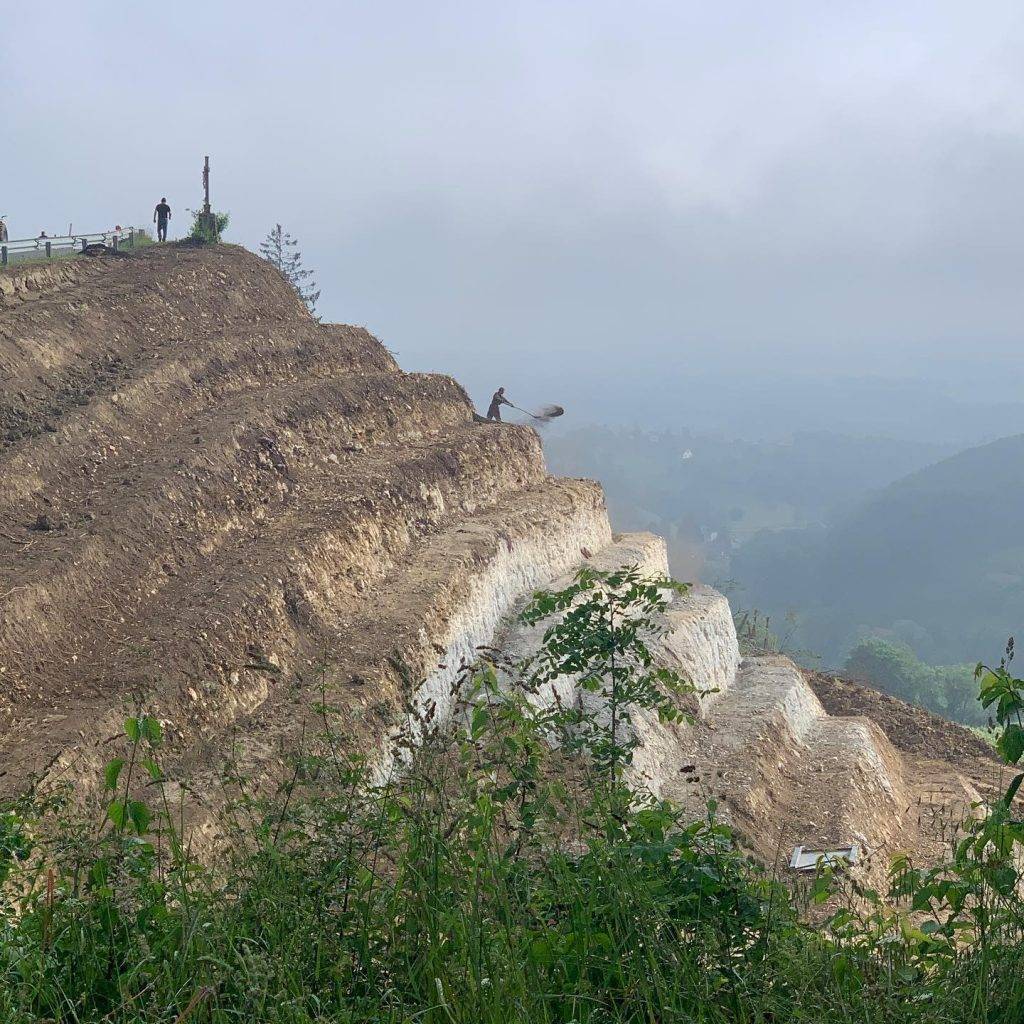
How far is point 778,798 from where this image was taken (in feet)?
87.5

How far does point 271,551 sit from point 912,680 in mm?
93852

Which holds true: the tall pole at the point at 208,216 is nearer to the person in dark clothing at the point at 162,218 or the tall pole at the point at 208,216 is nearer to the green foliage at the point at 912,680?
the person in dark clothing at the point at 162,218

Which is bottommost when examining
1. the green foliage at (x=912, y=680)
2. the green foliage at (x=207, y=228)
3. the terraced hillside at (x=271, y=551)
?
the green foliage at (x=912, y=680)

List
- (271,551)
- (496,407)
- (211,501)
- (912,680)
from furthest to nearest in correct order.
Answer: (912,680)
(496,407)
(211,501)
(271,551)

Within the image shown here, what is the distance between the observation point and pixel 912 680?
10606 cm

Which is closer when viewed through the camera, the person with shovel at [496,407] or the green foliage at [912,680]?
the person with shovel at [496,407]

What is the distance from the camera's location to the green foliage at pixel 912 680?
105m

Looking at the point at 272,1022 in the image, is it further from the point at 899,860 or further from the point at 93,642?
the point at 93,642

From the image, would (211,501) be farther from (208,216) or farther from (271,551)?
(208,216)

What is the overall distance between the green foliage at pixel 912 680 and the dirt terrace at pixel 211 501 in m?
76.2

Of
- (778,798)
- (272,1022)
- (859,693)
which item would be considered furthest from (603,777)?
(859,693)

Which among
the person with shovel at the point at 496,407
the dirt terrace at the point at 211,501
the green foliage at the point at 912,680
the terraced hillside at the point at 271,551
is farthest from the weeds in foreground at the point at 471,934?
the green foliage at the point at 912,680

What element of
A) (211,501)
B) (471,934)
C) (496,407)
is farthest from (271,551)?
(471,934)

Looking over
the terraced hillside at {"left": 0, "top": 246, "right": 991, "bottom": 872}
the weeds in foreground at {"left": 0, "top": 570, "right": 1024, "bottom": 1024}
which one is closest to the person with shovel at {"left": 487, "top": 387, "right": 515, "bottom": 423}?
the terraced hillside at {"left": 0, "top": 246, "right": 991, "bottom": 872}
